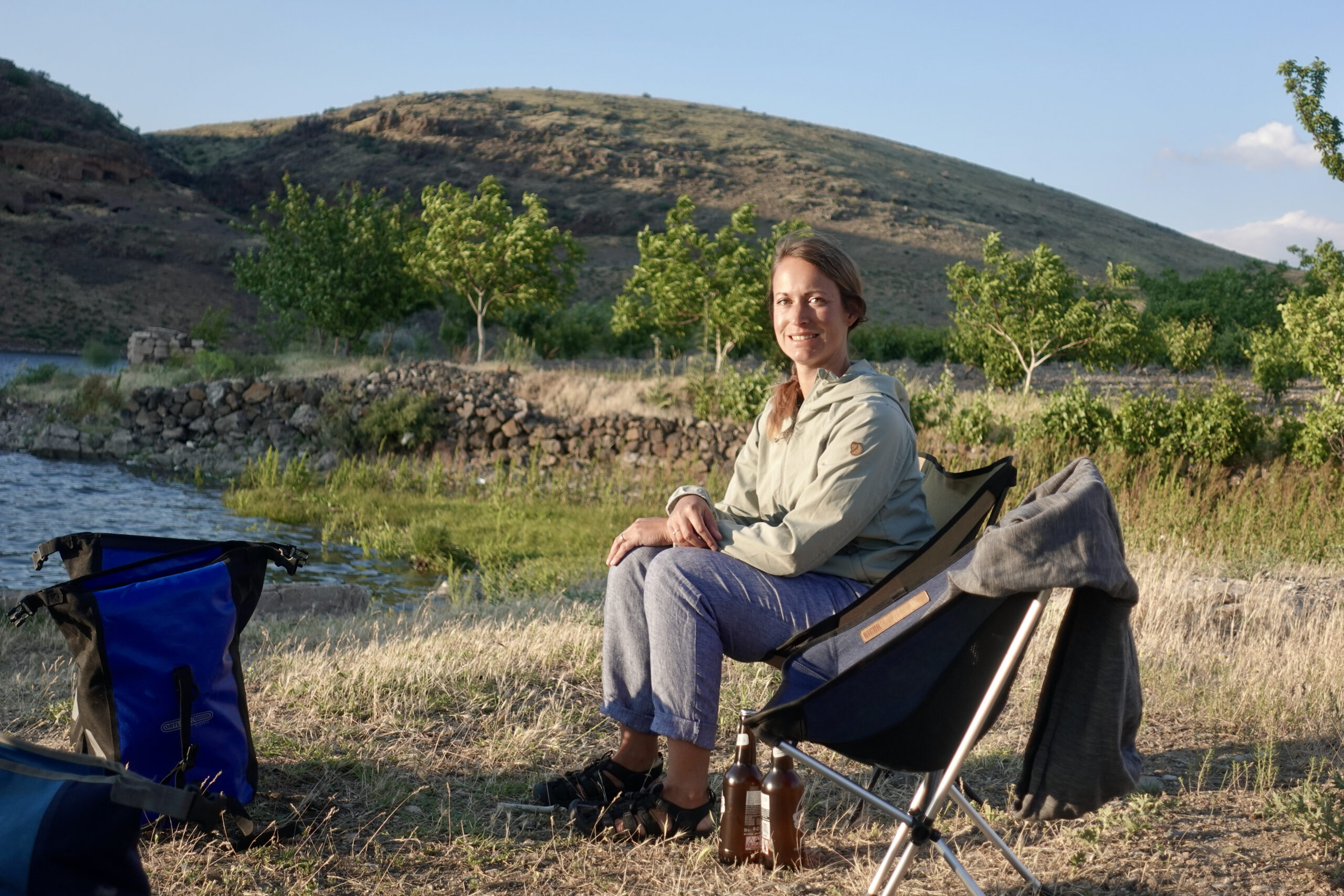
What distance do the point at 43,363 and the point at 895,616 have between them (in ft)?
81.5

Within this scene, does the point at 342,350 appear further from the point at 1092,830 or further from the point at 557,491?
the point at 1092,830

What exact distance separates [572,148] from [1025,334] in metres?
51.8

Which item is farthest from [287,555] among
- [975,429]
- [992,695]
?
[975,429]

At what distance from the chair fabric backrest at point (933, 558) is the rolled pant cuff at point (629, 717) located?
36cm

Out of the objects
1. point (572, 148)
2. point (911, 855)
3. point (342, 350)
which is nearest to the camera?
point (911, 855)

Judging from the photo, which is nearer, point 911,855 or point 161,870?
point 911,855

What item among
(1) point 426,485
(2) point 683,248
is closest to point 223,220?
(2) point 683,248

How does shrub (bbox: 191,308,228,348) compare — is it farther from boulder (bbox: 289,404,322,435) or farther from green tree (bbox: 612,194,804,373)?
green tree (bbox: 612,194,804,373)

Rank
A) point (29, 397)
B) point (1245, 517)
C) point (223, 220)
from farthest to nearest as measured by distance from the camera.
→ point (223, 220) → point (29, 397) → point (1245, 517)

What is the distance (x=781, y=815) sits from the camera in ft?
8.25

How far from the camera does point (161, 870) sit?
2.34 meters

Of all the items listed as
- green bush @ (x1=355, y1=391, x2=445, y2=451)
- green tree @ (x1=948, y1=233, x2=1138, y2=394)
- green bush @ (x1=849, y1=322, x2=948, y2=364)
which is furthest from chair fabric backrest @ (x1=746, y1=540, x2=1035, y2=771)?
green bush @ (x1=849, y1=322, x2=948, y2=364)

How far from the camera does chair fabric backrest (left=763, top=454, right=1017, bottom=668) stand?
8.15 ft

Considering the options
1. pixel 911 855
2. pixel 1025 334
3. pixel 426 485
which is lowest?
pixel 426 485
